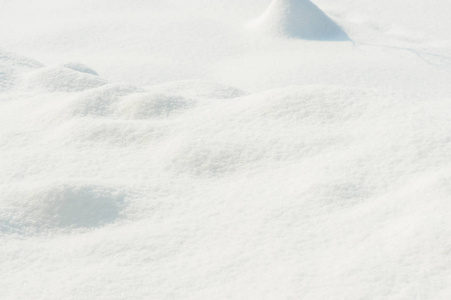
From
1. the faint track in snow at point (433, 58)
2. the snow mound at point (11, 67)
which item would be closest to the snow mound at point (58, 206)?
the snow mound at point (11, 67)

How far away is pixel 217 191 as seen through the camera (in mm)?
2035

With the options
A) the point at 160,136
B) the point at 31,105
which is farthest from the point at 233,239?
the point at 31,105

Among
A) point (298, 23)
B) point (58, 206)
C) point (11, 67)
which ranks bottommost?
point (58, 206)

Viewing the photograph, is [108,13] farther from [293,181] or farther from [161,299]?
[161,299]

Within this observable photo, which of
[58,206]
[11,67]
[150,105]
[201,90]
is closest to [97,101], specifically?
[150,105]

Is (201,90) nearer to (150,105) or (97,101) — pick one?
(150,105)

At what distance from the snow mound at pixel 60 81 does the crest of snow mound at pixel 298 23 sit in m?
2.81

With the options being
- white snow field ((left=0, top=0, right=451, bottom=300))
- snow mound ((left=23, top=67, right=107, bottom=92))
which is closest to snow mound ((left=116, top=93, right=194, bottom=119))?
white snow field ((left=0, top=0, right=451, bottom=300))

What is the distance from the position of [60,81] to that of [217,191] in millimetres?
1616

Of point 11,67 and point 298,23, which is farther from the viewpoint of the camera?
point 298,23

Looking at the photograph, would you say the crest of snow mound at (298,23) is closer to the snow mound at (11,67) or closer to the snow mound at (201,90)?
the snow mound at (201,90)

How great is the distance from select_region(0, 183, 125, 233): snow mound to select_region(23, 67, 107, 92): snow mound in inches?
49.9

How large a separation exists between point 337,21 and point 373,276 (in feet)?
16.2

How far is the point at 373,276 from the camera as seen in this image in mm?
1486
